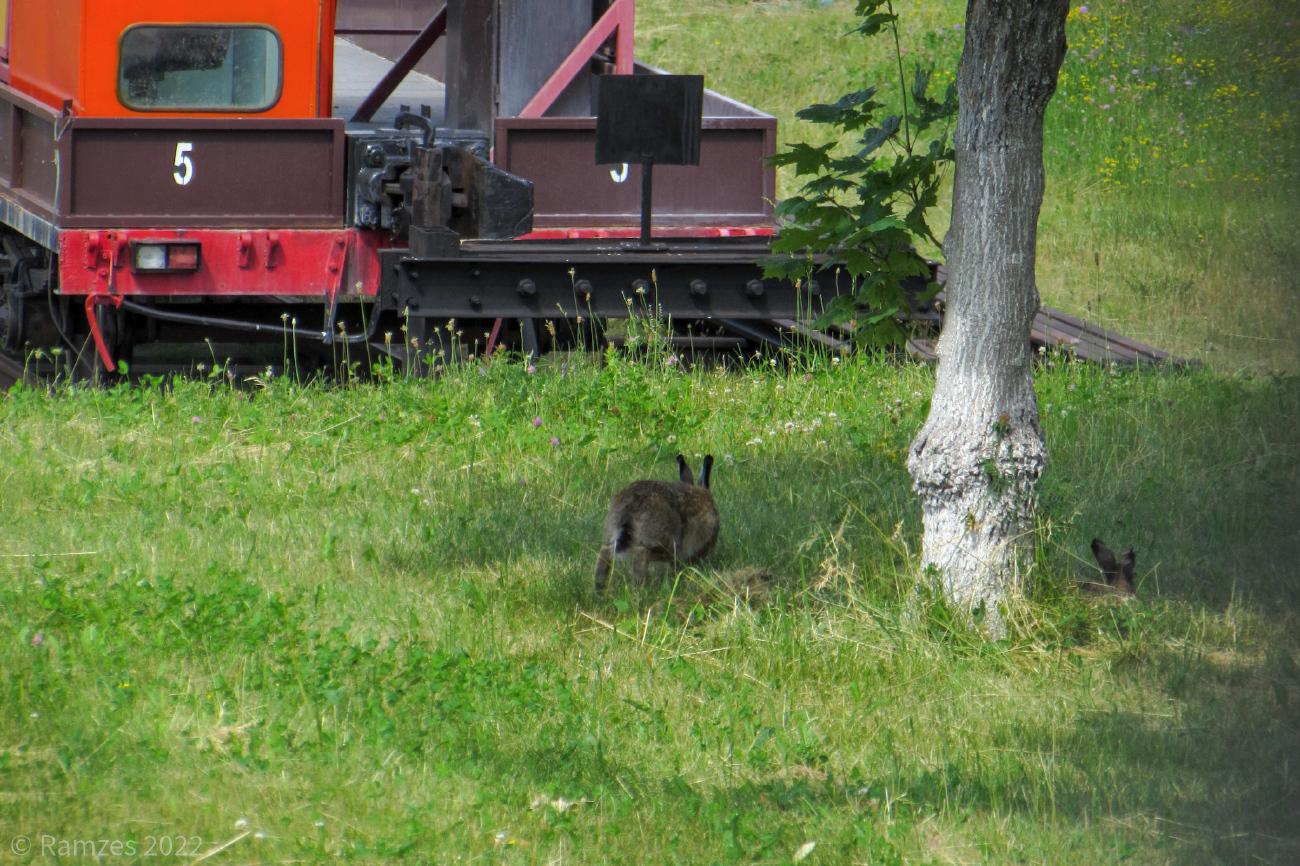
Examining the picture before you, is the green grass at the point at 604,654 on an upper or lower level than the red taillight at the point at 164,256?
lower

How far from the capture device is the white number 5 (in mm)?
8312

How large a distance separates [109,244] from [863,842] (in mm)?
6466

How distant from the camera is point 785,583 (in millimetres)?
5348

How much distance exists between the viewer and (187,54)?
27.7 ft

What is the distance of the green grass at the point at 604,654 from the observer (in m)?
3.59

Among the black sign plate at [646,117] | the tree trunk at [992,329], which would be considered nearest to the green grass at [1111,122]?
the tree trunk at [992,329]

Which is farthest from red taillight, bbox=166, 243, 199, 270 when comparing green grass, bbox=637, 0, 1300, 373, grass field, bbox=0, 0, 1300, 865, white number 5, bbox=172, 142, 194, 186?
green grass, bbox=637, 0, 1300, 373

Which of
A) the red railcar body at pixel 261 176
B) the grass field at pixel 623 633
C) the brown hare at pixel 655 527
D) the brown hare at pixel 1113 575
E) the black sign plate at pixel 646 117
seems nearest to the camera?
the grass field at pixel 623 633

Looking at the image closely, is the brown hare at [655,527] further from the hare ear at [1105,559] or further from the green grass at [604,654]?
the hare ear at [1105,559]

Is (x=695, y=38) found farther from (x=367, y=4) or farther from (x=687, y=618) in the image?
(x=687, y=618)

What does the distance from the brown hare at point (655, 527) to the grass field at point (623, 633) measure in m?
0.12

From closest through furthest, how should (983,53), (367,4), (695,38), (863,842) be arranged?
(863,842) < (983,53) < (367,4) < (695,38)

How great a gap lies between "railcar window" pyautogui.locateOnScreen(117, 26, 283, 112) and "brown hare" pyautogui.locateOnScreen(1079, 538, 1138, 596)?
19.5 ft

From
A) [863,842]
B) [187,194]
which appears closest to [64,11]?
[187,194]
